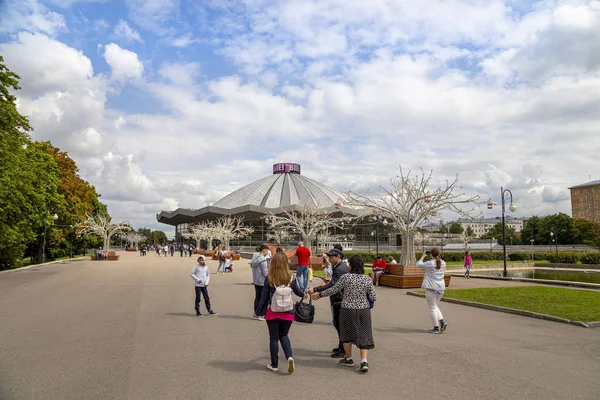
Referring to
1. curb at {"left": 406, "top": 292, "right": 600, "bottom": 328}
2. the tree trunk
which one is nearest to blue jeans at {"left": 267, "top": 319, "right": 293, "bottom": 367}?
curb at {"left": 406, "top": 292, "right": 600, "bottom": 328}

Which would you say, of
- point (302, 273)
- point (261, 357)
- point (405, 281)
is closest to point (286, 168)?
point (405, 281)

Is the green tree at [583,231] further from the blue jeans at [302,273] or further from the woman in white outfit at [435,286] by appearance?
the woman in white outfit at [435,286]

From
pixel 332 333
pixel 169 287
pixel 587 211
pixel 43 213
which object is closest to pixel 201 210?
pixel 43 213

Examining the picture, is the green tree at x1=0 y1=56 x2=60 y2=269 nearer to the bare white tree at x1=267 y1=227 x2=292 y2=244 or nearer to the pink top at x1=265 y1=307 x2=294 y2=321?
the pink top at x1=265 y1=307 x2=294 y2=321

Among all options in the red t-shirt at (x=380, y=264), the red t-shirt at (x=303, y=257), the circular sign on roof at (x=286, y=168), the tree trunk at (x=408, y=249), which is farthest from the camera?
the circular sign on roof at (x=286, y=168)

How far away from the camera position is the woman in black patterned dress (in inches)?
234

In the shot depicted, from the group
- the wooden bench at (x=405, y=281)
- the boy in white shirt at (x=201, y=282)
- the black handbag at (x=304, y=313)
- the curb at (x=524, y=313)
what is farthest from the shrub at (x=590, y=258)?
the black handbag at (x=304, y=313)

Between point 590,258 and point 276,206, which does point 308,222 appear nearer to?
point 590,258

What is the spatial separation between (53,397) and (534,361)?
241 inches

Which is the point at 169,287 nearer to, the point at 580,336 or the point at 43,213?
the point at 580,336

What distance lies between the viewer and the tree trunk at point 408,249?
1950 centimetres

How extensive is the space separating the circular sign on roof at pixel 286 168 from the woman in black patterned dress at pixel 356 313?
11882 cm

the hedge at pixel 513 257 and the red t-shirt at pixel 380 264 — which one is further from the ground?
the red t-shirt at pixel 380 264

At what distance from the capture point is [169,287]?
1683cm
